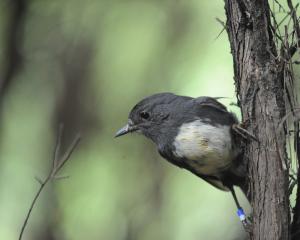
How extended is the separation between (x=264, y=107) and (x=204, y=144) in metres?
0.59

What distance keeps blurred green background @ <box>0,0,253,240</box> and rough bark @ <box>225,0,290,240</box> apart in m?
3.33

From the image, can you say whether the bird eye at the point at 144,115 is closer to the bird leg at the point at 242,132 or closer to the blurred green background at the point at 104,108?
the bird leg at the point at 242,132

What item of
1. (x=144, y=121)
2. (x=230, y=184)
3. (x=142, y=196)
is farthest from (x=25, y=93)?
(x=230, y=184)

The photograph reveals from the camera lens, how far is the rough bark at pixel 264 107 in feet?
10.7

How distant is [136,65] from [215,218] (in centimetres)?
201

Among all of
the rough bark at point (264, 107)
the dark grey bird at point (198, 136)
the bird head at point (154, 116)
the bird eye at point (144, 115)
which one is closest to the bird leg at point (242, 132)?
the rough bark at point (264, 107)

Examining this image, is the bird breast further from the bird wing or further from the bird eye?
the bird eye

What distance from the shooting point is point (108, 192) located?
23.8 ft

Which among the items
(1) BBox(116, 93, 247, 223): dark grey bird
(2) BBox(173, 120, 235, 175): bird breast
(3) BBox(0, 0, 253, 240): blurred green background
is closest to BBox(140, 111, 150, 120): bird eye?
(1) BBox(116, 93, 247, 223): dark grey bird

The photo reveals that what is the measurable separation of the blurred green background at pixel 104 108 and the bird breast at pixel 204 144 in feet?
9.26

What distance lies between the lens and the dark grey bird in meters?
3.81

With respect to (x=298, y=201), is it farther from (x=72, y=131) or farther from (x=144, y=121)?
Result: (x=72, y=131)

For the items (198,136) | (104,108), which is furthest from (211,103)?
(104,108)

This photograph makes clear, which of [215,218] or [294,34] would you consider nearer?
[294,34]
